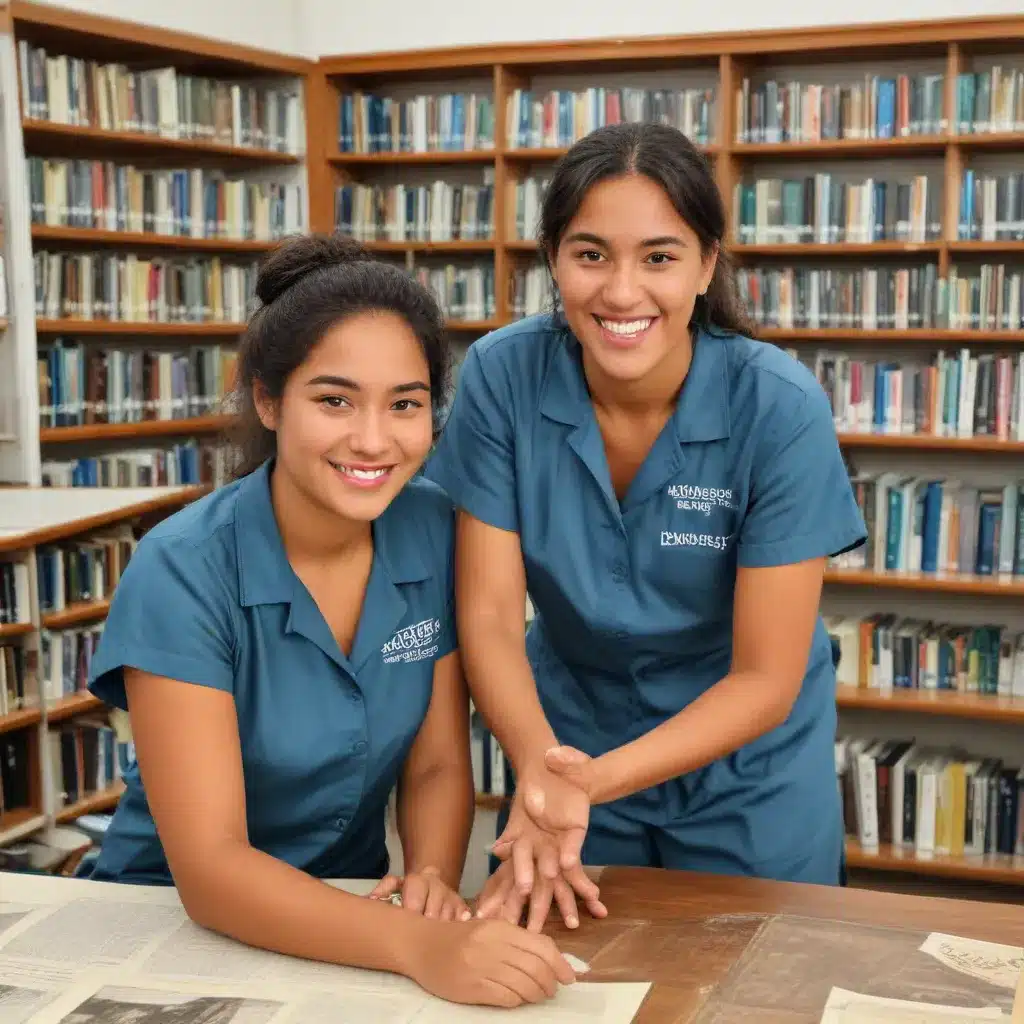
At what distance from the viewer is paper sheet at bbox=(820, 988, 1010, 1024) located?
111 centimetres

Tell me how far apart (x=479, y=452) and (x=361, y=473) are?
0.92ft

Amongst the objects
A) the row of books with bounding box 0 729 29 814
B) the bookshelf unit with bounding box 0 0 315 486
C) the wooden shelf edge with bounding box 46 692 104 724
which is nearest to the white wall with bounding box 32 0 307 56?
the bookshelf unit with bounding box 0 0 315 486

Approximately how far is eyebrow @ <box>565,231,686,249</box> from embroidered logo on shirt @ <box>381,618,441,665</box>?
46 cm

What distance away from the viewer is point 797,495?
1585 millimetres

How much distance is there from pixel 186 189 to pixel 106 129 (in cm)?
44

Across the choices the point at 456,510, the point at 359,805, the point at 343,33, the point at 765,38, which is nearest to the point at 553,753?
the point at 359,805

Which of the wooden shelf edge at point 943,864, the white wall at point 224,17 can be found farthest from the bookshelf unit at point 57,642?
the wooden shelf edge at point 943,864

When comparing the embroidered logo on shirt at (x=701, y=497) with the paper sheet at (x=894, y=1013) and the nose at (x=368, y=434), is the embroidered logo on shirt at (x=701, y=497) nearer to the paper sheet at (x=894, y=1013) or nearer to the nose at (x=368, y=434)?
the nose at (x=368, y=434)

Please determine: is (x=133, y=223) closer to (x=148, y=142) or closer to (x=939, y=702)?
(x=148, y=142)

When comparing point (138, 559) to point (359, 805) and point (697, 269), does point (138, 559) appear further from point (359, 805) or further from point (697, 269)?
point (697, 269)

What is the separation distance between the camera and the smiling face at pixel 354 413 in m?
1.42

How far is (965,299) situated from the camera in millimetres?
4227

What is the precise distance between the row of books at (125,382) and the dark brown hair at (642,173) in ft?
8.35

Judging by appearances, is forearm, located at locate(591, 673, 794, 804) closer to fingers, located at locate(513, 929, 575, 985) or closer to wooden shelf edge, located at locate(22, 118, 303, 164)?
fingers, located at locate(513, 929, 575, 985)
